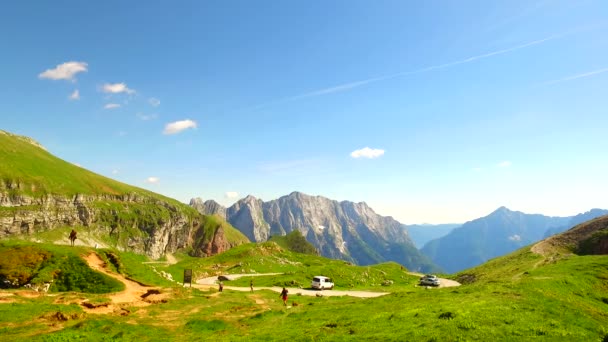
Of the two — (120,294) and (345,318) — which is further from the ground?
(120,294)

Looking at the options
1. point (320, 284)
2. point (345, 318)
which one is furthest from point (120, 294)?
point (320, 284)

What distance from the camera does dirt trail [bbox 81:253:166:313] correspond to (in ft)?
118

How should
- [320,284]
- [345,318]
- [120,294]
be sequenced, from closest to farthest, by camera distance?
[345,318] → [120,294] → [320,284]

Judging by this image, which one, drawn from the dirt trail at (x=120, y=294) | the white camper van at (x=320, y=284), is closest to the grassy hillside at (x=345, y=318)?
the dirt trail at (x=120, y=294)

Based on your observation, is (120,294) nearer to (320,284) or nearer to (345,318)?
(345,318)

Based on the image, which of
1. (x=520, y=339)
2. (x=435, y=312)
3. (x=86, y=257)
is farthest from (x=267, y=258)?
(x=520, y=339)

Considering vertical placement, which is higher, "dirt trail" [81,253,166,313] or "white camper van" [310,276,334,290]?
"dirt trail" [81,253,166,313]

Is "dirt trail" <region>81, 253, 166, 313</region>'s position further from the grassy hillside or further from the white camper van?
the white camper van

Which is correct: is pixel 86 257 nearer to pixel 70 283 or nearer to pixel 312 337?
pixel 70 283

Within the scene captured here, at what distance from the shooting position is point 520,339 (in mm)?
21469

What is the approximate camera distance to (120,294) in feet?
136

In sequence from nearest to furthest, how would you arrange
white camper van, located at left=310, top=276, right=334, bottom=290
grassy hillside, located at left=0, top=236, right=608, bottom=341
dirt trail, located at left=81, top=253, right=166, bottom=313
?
grassy hillside, located at left=0, top=236, right=608, bottom=341 → dirt trail, located at left=81, top=253, right=166, bottom=313 → white camper van, located at left=310, top=276, right=334, bottom=290

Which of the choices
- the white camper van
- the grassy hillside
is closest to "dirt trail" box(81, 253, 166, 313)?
the grassy hillside

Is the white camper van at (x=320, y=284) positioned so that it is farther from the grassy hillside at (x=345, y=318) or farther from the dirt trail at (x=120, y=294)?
the dirt trail at (x=120, y=294)
